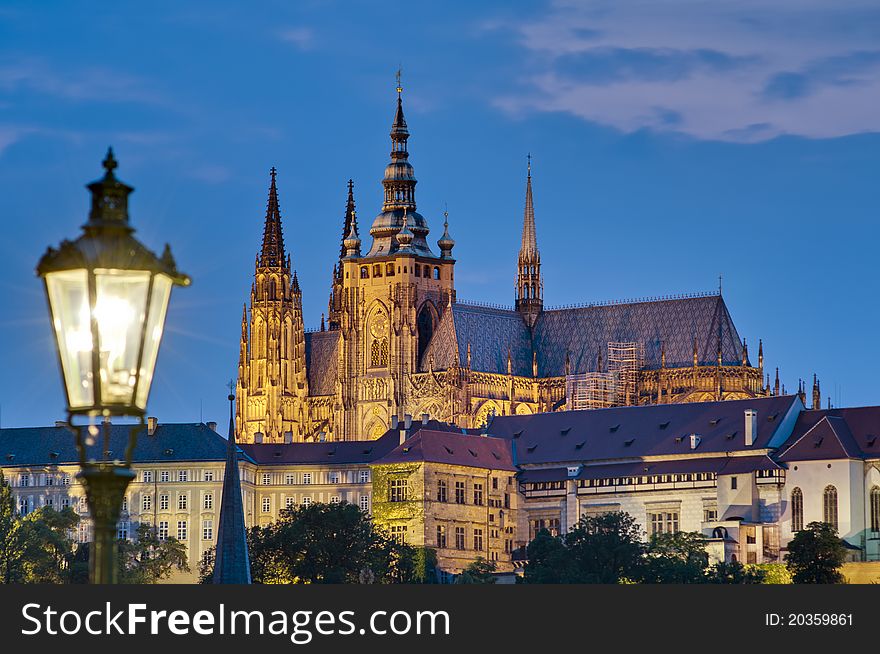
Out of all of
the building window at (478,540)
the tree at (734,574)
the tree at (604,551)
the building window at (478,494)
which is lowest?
the tree at (734,574)

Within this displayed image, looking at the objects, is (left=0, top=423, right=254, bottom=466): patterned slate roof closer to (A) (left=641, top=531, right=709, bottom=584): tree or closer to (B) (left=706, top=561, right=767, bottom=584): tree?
(A) (left=641, top=531, right=709, bottom=584): tree

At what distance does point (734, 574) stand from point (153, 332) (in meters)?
126

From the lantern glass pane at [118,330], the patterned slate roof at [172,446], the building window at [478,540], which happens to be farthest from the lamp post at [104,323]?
the patterned slate roof at [172,446]

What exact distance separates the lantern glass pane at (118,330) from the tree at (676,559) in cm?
12299

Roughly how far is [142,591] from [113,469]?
32.1 ft

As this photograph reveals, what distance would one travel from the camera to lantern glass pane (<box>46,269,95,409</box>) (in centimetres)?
3353

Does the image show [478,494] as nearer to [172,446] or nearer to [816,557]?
[172,446]

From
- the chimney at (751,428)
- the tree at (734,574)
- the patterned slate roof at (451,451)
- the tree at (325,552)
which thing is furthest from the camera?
the patterned slate roof at (451,451)

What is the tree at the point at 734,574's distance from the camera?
156125 millimetres

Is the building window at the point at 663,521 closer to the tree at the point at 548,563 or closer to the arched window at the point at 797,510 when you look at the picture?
the arched window at the point at 797,510

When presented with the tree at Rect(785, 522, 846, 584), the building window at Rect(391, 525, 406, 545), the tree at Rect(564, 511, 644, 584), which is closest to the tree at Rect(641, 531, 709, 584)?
the tree at Rect(564, 511, 644, 584)

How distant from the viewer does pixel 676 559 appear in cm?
16125

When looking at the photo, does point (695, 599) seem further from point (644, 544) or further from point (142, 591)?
point (644, 544)

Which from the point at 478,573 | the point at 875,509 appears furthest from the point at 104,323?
the point at 875,509
